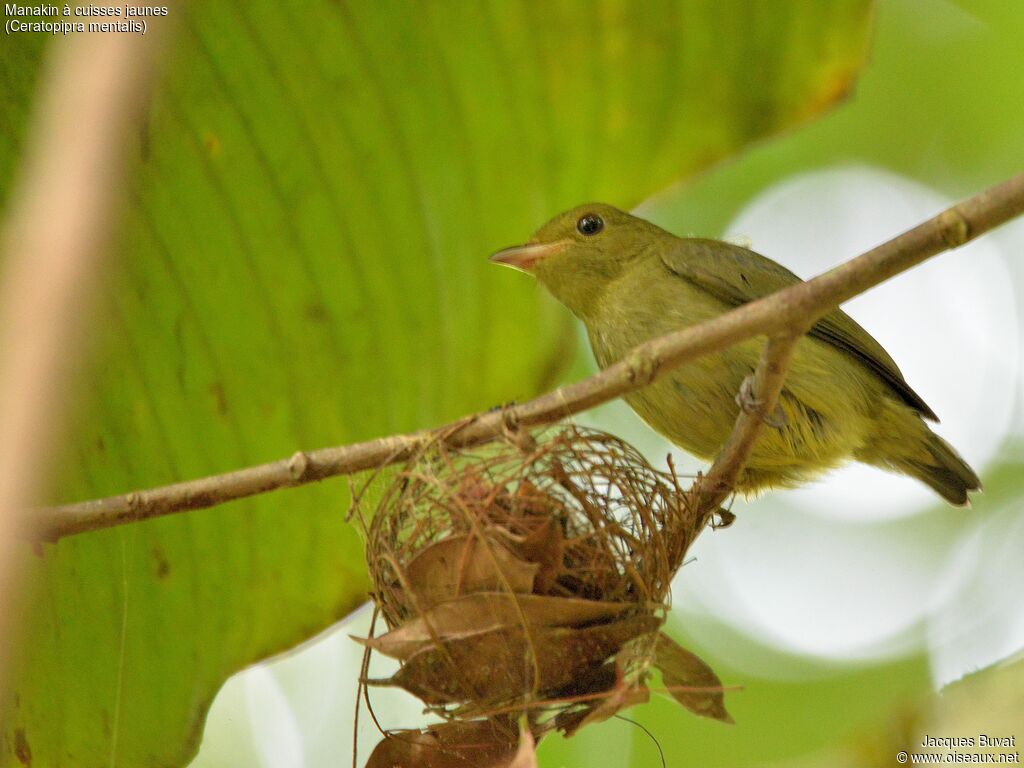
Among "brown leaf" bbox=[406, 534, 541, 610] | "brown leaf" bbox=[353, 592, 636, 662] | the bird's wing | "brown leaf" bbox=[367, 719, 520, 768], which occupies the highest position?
the bird's wing

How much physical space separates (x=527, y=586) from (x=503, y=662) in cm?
16

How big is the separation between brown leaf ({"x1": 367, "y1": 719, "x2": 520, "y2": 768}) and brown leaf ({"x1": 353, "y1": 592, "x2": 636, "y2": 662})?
25 centimetres

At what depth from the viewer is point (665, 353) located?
7.34ft

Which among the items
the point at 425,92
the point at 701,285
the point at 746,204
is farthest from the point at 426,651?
the point at 746,204

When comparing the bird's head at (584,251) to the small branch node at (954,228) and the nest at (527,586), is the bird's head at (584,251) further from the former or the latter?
the small branch node at (954,228)

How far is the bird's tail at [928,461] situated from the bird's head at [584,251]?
1101mm

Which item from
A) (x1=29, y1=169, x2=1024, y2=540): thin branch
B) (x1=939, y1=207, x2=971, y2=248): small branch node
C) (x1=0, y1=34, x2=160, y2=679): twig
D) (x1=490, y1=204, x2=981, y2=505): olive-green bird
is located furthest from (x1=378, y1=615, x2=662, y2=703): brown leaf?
(x1=0, y1=34, x2=160, y2=679): twig

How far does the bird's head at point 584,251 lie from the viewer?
13.9ft

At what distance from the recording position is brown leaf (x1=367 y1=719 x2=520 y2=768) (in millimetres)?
2504

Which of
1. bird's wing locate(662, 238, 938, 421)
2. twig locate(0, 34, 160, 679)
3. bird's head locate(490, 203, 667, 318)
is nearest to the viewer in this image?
twig locate(0, 34, 160, 679)

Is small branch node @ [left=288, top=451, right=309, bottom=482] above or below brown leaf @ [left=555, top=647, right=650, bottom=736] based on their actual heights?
above

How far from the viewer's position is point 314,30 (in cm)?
304

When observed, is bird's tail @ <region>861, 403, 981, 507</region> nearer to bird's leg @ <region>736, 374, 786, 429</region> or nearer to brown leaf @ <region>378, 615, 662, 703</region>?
bird's leg @ <region>736, 374, 786, 429</region>

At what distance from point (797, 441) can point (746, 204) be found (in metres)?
2.90
